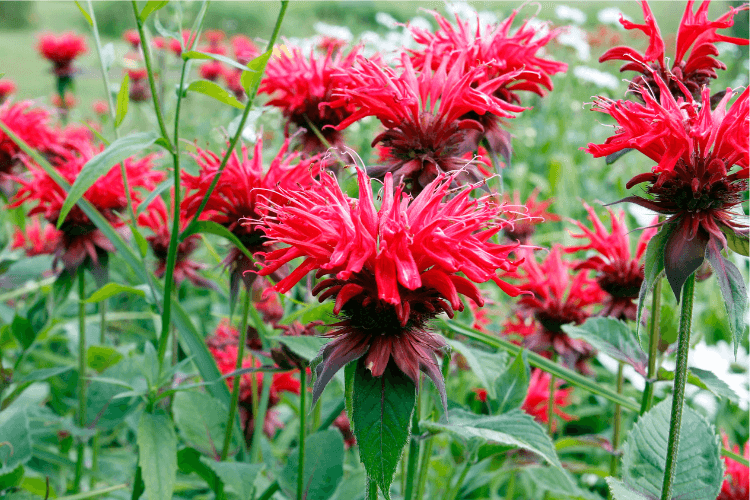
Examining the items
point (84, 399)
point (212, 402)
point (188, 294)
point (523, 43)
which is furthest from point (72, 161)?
point (188, 294)

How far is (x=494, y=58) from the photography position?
40.5 inches

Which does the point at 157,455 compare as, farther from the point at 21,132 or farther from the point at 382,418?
the point at 21,132

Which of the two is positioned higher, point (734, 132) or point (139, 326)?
point (734, 132)

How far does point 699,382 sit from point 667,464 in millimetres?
150

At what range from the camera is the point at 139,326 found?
223 cm

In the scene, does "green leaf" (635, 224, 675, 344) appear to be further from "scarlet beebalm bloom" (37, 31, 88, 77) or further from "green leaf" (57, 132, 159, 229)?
"scarlet beebalm bloom" (37, 31, 88, 77)

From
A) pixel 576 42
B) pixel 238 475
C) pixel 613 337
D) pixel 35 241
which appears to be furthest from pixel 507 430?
pixel 576 42

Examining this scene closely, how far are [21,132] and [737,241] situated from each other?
159cm

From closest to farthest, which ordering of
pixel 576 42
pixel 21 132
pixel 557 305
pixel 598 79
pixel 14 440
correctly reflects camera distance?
pixel 14 440 → pixel 557 305 → pixel 21 132 → pixel 598 79 → pixel 576 42

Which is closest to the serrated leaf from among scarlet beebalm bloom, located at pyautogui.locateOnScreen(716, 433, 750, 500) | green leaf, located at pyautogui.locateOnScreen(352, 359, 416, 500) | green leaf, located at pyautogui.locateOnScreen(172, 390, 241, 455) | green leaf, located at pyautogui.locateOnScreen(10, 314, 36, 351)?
green leaf, located at pyautogui.locateOnScreen(352, 359, 416, 500)

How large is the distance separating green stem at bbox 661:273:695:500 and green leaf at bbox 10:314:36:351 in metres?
1.18

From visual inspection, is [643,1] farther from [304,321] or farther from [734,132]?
[304,321]

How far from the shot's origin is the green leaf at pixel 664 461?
826 millimetres

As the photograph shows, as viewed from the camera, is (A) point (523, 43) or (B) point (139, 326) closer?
(A) point (523, 43)
